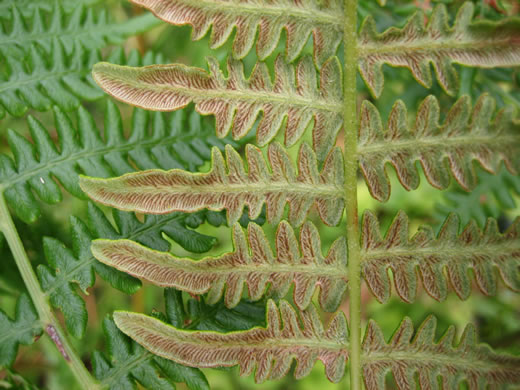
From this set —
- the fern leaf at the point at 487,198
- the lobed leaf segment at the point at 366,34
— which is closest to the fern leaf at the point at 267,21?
the lobed leaf segment at the point at 366,34

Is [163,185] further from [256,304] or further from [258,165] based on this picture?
[256,304]

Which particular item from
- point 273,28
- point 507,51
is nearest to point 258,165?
point 273,28

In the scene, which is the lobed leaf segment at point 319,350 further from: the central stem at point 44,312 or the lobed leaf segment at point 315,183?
the central stem at point 44,312

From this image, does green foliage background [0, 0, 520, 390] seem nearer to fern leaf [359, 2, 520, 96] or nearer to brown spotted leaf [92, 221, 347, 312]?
brown spotted leaf [92, 221, 347, 312]

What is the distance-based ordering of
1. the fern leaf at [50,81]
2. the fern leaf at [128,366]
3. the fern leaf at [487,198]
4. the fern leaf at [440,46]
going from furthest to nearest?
the fern leaf at [487,198] → the fern leaf at [50,81] → the fern leaf at [128,366] → the fern leaf at [440,46]

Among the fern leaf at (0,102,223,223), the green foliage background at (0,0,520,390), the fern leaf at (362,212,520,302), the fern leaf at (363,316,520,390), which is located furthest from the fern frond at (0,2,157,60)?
the fern leaf at (363,316,520,390)

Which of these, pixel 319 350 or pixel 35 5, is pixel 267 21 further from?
pixel 35 5
